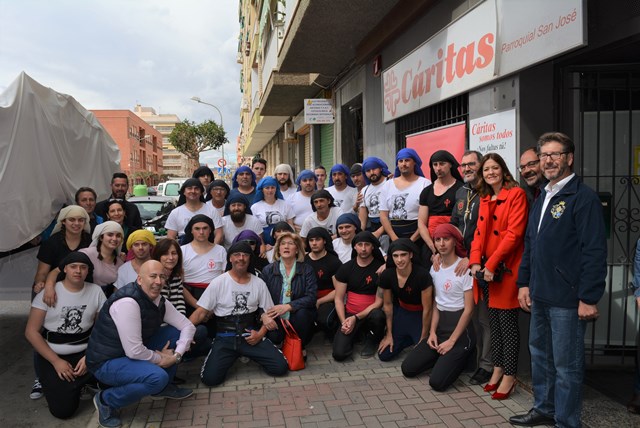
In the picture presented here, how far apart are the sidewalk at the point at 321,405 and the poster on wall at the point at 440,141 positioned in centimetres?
282

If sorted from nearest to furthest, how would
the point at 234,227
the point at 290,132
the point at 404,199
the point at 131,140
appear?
the point at 404,199 → the point at 234,227 → the point at 290,132 → the point at 131,140

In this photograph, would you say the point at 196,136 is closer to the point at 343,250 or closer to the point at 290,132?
the point at 290,132

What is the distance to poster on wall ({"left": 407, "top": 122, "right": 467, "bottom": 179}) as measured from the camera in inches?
239

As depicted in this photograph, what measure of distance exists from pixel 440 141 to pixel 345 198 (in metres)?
1.49

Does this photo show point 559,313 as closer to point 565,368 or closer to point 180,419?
point 565,368

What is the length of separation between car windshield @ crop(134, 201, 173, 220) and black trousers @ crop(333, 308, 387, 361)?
19.8 ft

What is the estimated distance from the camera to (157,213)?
10.1m

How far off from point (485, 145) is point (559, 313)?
243 centimetres

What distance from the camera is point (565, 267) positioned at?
319 cm

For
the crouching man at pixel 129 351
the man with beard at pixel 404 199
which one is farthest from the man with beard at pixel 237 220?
the crouching man at pixel 129 351

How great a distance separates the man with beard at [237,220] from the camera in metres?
5.66

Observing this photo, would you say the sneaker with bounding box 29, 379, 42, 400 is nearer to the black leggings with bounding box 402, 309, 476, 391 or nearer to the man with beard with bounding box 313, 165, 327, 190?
the black leggings with bounding box 402, 309, 476, 391

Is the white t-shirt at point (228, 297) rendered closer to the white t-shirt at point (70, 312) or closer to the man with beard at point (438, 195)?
the white t-shirt at point (70, 312)

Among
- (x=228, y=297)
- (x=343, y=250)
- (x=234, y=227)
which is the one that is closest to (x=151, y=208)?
(x=234, y=227)
